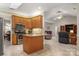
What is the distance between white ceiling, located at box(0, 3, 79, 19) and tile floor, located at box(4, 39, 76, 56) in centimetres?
63

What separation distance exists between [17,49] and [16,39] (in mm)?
220

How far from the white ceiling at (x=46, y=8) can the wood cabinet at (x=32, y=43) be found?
0.52m

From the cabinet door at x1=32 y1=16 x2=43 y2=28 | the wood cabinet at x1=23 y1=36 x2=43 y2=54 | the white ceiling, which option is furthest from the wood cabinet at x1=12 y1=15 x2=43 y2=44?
the wood cabinet at x1=23 y1=36 x2=43 y2=54

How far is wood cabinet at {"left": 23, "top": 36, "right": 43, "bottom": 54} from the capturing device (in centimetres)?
231

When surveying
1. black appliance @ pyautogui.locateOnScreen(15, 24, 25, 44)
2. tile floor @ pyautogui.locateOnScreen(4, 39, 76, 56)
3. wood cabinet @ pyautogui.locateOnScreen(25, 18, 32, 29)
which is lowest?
tile floor @ pyautogui.locateOnScreen(4, 39, 76, 56)

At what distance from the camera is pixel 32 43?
7.67 feet

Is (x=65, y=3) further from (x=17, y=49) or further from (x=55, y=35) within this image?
(x=17, y=49)

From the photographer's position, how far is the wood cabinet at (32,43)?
2307mm

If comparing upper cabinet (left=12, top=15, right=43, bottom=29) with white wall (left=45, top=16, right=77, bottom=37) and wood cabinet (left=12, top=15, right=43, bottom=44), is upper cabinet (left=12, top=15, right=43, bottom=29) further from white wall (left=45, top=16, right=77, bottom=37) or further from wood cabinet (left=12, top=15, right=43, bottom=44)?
white wall (left=45, top=16, right=77, bottom=37)

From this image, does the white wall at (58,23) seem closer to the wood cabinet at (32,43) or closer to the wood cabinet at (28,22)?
the wood cabinet at (28,22)

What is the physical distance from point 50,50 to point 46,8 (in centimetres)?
94

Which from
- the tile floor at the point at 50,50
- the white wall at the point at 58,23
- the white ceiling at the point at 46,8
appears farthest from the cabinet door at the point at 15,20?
the white wall at the point at 58,23

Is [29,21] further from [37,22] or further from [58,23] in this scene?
[58,23]

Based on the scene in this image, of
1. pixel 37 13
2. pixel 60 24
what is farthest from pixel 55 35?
pixel 37 13
